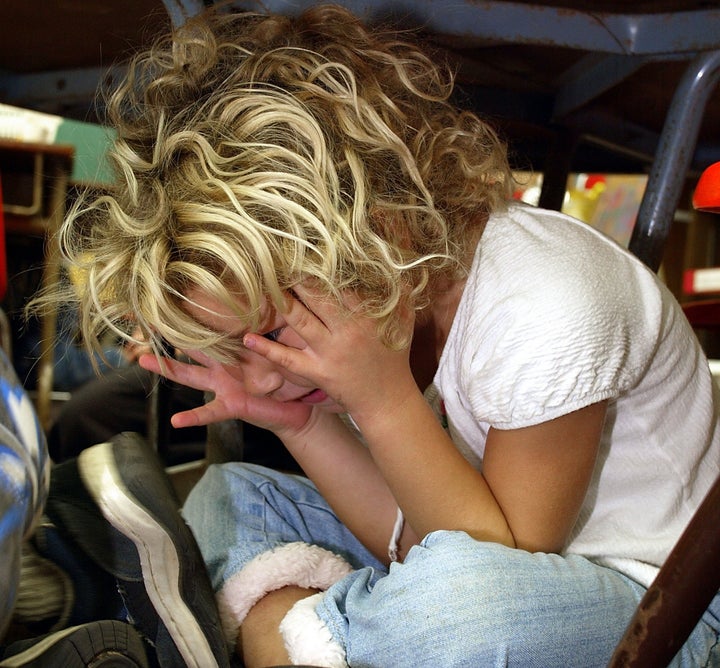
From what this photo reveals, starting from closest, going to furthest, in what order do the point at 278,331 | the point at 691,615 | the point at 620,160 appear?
the point at 691,615 < the point at 278,331 < the point at 620,160

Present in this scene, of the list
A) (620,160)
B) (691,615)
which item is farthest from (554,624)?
(620,160)

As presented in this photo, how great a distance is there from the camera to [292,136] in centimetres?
74

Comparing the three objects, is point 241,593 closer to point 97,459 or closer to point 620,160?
point 97,459

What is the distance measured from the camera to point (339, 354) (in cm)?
73

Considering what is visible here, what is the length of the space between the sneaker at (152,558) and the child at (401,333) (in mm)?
87

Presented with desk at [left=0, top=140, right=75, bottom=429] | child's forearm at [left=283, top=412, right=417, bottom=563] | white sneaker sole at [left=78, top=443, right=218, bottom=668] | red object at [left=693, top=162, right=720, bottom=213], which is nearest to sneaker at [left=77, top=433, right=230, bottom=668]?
white sneaker sole at [left=78, top=443, right=218, bottom=668]

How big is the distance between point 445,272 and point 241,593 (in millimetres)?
370

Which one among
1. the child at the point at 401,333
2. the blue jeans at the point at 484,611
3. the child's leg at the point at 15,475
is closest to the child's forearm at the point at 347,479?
the child at the point at 401,333

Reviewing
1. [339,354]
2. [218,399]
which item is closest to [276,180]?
[339,354]

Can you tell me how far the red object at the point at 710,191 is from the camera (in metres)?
0.52

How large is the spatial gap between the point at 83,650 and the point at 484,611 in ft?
0.92

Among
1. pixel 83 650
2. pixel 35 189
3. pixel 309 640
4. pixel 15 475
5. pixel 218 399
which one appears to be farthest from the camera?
pixel 35 189

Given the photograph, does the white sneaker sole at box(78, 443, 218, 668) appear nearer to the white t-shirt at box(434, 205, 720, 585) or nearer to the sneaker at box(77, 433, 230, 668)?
the sneaker at box(77, 433, 230, 668)

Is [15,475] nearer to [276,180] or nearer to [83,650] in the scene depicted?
[83,650]
